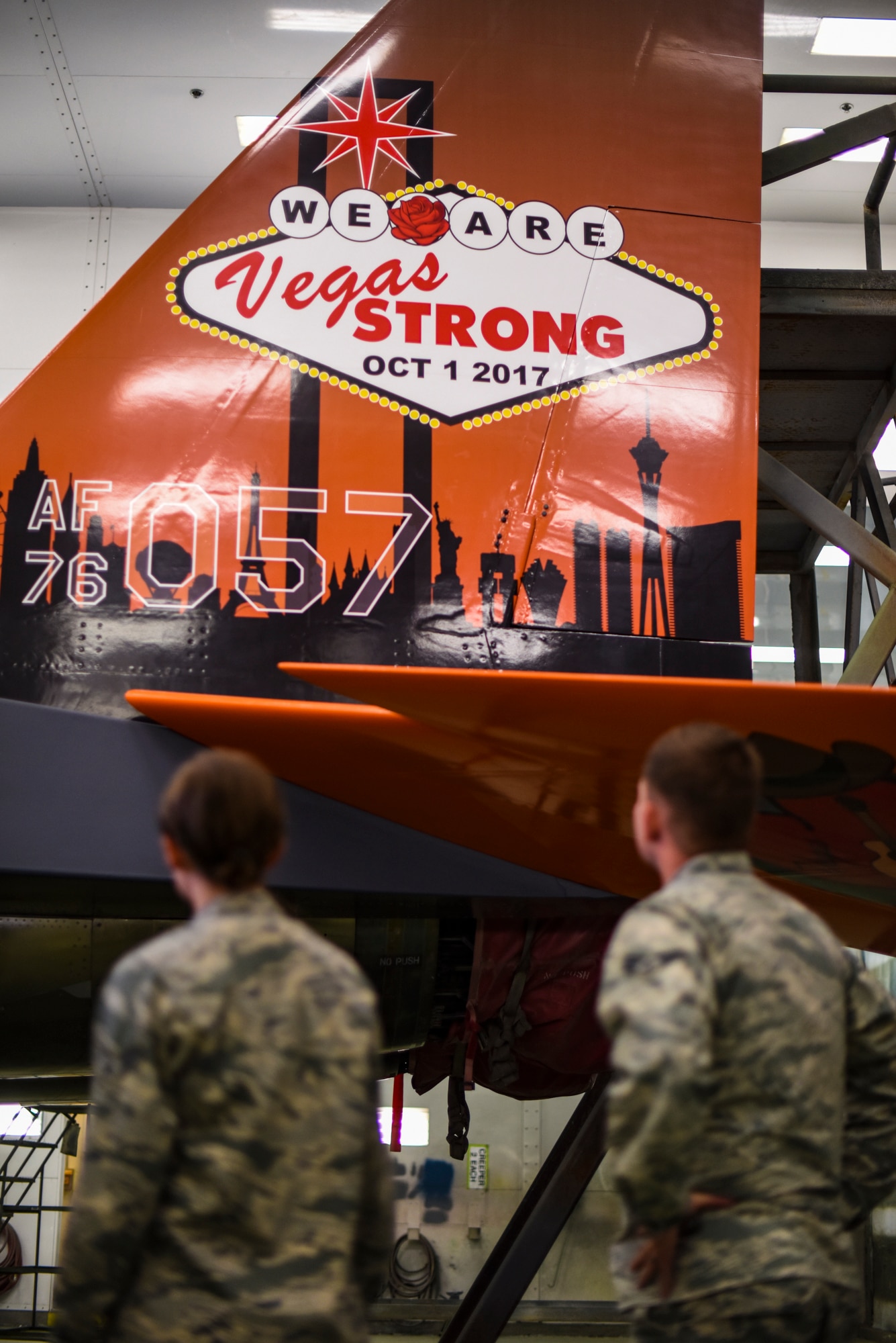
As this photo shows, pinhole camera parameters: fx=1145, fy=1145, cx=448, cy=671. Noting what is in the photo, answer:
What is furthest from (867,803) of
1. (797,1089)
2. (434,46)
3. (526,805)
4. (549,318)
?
(434,46)

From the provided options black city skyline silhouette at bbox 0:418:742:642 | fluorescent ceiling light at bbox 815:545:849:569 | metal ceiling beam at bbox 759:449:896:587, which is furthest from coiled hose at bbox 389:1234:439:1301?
black city skyline silhouette at bbox 0:418:742:642

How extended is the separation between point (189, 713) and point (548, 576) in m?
1.17

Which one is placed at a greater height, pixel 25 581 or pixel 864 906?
pixel 25 581

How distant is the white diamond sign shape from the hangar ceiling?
18.1 ft

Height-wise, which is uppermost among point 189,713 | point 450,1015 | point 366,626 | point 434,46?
point 434,46

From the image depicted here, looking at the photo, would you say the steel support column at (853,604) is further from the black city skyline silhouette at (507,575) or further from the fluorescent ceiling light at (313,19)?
the fluorescent ceiling light at (313,19)

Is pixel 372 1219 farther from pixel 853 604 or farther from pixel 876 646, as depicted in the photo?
pixel 853 604

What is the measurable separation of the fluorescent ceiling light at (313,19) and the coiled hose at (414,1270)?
34.7 ft

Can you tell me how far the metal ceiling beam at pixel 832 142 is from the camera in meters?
4.38

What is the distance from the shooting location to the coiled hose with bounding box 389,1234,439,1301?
36.3 ft

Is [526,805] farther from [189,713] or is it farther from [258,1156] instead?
[258,1156]

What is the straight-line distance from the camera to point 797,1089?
1756 mm

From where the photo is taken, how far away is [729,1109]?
1746 mm

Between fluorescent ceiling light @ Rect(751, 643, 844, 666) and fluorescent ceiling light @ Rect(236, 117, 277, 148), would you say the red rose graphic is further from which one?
fluorescent ceiling light @ Rect(751, 643, 844, 666)
